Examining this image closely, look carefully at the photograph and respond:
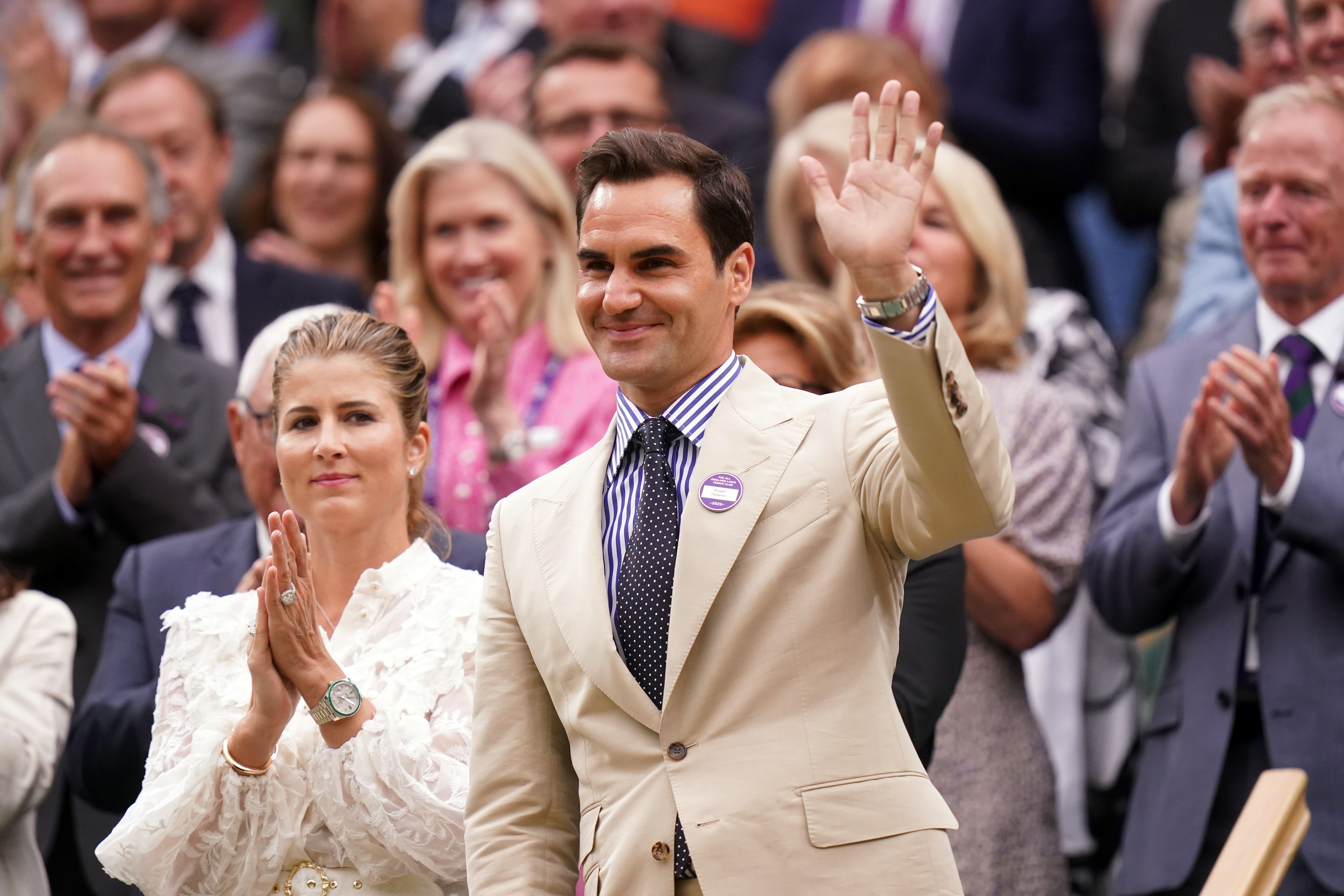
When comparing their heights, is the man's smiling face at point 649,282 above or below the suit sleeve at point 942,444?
above

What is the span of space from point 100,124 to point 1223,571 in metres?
3.62

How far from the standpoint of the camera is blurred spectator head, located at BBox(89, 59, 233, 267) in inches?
241

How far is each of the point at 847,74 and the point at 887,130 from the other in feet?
11.4

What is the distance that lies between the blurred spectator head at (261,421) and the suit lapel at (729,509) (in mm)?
1502

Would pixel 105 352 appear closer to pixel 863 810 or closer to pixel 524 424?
pixel 524 424

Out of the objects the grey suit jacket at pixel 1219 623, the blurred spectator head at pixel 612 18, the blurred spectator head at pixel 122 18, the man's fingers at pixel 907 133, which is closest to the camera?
the man's fingers at pixel 907 133

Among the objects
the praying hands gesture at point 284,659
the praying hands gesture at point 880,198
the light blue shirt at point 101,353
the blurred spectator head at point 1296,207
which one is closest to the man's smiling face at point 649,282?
the praying hands gesture at point 880,198

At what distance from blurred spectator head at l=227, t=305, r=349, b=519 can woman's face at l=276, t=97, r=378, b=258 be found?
2283 millimetres

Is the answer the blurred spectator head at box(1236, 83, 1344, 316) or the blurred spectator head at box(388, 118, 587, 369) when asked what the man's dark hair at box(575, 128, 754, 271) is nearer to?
the blurred spectator head at box(1236, 83, 1344, 316)

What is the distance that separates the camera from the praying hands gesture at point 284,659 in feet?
10.2

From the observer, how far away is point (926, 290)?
8.14 ft

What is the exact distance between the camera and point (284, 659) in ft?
10.2

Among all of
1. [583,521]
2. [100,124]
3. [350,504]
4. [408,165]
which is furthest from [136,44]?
[583,521]

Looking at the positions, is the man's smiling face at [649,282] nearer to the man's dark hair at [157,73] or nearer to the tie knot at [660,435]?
the tie knot at [660,435]
